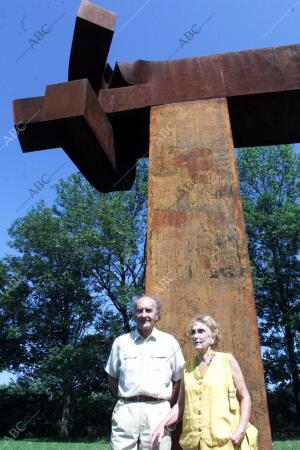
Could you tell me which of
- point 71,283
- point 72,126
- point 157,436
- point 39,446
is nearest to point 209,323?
point 157,436

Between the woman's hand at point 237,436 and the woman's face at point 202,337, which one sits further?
the woman's face at point 202,337

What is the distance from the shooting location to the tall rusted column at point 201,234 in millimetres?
2559

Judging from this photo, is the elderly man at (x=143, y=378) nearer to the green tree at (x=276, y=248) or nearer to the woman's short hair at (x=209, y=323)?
the woman's short hair at (x=209, y=323)

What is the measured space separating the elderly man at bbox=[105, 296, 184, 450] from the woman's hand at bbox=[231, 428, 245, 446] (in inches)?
15.8

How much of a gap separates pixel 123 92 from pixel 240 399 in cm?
251

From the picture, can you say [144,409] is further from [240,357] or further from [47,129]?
[47,129]

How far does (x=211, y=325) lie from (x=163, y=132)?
5.19 ft

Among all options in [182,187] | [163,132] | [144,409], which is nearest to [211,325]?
[144,409]

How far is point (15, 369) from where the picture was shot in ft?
92.9

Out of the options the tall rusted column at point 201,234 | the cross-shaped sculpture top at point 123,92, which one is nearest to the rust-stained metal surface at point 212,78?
the cross-shaped sculpture top at point 123,92

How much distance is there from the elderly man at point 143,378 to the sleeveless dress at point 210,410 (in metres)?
0.19

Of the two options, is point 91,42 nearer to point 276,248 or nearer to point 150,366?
point 150,366

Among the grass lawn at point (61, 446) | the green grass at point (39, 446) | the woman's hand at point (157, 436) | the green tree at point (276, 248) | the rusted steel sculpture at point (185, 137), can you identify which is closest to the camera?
the woman's hand at point (157, 436)

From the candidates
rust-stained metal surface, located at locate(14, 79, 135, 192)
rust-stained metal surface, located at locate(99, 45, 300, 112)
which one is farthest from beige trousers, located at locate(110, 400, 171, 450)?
rust-stained metal surface, located at locate(99, 45, 300, 112)
